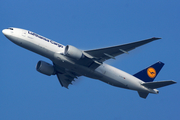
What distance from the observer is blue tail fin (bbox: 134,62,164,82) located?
1465 inches

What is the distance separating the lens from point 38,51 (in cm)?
3089

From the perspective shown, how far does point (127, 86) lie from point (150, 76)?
4923 mm

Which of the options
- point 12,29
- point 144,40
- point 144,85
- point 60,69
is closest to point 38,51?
point 12,29

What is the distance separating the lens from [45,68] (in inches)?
1419

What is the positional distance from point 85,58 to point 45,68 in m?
7.84

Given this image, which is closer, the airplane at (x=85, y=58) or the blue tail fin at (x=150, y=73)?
the airplane at (x=85, y=58)

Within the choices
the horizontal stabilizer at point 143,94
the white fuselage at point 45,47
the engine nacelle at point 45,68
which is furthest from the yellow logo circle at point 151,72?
the engine nacelle at point 45,68

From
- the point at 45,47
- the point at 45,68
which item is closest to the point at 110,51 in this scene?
the point at 45,47

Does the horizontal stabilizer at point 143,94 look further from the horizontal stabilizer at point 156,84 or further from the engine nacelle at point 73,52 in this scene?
the engine nacelle at point 73,52

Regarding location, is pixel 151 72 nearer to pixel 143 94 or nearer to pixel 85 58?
pixel 143 94

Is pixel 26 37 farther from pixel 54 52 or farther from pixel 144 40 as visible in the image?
pixel 144 40

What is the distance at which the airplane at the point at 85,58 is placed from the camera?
29967 millimetres

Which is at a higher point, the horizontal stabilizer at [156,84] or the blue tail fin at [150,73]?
the blue tail fin at [150,73]

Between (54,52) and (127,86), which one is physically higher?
(54,52)
